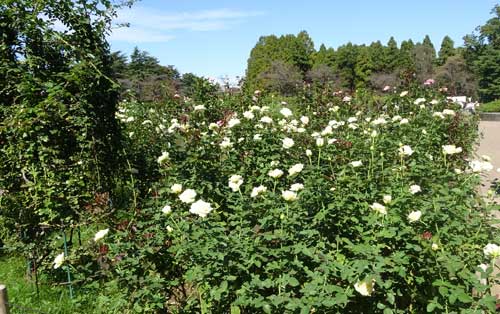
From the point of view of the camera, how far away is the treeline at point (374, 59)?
→ 40.0 metres

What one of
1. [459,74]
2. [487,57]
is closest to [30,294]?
[459,74]

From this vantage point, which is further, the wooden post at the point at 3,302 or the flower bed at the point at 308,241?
the wooden post at the point at 3,302

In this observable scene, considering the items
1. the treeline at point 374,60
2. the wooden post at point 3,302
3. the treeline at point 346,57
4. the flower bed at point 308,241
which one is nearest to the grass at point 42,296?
the flower bed at point 308,241

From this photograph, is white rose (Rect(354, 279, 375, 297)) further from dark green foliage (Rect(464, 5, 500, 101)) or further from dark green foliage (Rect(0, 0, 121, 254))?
dark green foliage (Rect(464, 5, 500, 101))

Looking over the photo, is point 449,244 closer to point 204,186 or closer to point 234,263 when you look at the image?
point 234,263

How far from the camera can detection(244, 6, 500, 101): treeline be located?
1576 inches

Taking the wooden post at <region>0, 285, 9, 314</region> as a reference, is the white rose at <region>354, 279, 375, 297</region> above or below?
above

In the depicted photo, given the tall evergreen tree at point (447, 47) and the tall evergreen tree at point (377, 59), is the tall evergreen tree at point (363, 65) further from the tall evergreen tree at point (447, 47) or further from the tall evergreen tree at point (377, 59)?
the tall evergreen tree at point (447, 47)

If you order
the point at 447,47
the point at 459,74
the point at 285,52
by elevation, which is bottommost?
the point at 459,74

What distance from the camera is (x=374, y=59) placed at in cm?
4825

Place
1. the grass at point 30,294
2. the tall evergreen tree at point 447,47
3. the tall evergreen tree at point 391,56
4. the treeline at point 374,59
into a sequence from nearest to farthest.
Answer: the grass at point 30,294 → the treeline at point 374,59 → the tall evergreen tree at point 391,56 → the tall evergreen tree at point 447,47

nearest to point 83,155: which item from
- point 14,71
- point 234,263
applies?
point 14,71

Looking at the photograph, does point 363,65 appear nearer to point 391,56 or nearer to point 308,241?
point 391,56

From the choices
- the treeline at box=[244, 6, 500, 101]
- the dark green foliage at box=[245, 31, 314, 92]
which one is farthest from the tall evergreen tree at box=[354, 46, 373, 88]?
the dark green foliage at box=[245, 31, 314, 92]
